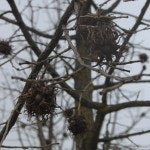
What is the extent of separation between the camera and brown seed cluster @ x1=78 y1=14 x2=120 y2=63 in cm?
230

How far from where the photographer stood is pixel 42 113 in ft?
7.82

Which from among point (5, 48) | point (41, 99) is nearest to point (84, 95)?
point (5, 48)

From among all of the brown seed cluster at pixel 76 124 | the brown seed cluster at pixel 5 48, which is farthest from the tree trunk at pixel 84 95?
the brown seed cluster at pixel 76 124

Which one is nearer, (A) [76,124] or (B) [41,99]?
(B) [41,99]

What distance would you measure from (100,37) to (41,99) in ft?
1.43

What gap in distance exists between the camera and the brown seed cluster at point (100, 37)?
2301 mm

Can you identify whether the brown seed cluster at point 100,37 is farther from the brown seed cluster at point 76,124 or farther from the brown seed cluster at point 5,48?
the brown seed cluster at point 5,48

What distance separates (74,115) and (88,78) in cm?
272

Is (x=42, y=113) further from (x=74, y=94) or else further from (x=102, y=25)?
(x=74, y=94)

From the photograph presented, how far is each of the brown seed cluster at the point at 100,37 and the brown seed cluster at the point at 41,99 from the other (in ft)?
0.96

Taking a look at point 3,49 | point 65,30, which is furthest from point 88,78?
point 65,30

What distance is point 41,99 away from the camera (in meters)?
Result: 2.34

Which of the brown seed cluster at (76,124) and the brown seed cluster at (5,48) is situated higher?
the brown seed cluster at (5,48)

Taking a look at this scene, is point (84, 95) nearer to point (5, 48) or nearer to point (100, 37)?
point (5, 48)
